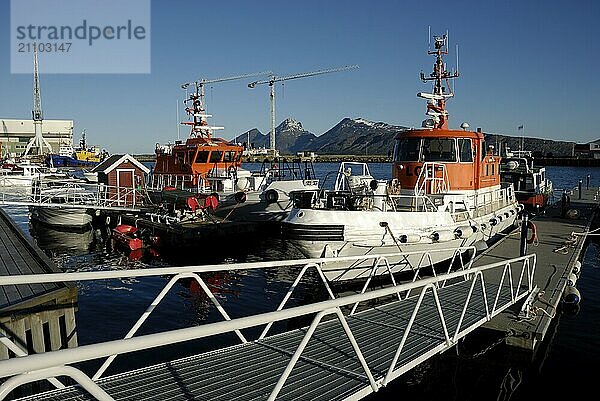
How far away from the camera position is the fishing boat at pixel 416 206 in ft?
49.2

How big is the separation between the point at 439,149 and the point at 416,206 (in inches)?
127

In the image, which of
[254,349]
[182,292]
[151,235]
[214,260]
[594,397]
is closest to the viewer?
[254,349]

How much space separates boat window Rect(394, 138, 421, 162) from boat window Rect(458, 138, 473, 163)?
158cm

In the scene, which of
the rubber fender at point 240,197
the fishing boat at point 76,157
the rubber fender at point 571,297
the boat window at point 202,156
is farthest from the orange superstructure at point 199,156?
the fishing boat at point 76,157

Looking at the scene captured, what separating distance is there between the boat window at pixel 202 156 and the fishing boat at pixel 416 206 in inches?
508

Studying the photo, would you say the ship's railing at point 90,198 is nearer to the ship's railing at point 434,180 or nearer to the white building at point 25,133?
the ship's railing at point 434,180

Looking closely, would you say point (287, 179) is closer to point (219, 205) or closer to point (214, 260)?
point (219, 205)

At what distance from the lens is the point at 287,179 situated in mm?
28625

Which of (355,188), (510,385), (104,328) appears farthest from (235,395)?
(355,188)

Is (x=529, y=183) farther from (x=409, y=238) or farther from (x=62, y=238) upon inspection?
(x=62, y=238)

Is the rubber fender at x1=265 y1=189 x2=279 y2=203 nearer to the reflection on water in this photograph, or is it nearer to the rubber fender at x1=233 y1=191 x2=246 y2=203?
the rubber fender at x1=233 y1=191 x2=246 y2=203

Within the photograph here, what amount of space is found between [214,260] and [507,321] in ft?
45.3

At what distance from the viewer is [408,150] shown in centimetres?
1903

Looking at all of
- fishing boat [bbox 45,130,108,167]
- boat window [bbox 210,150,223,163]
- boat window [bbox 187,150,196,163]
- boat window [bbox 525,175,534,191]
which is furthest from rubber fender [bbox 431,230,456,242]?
fishing boat [bbox 45,130,108,167]
